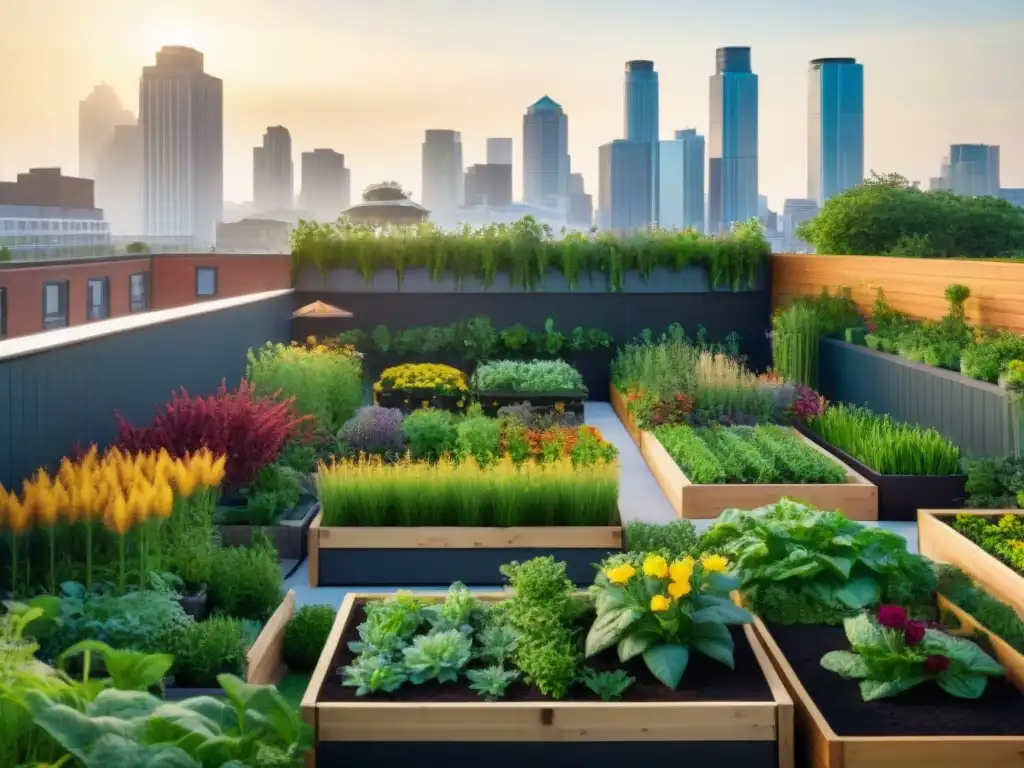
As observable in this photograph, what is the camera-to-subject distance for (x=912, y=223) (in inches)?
1396

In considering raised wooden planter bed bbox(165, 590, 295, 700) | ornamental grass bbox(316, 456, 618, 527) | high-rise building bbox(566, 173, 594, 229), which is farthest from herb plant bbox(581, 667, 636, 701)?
high-rise building bbox(566, 173, 594, 229)

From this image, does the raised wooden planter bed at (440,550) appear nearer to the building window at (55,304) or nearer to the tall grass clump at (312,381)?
the tall grass clump at (312,381)

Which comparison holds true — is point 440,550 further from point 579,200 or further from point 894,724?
point 579,200

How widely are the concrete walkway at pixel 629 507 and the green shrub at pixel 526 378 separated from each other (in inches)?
22.3

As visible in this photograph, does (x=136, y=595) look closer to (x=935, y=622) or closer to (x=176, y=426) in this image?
(x=176, y=426)

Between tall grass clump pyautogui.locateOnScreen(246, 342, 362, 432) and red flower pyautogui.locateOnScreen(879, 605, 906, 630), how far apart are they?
5.83m

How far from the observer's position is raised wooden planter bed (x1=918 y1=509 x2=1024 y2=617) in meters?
5.27

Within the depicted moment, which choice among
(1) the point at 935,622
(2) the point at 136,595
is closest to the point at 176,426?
Result: (2) the point at 136,595

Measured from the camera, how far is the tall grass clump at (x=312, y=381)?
32.8 feet

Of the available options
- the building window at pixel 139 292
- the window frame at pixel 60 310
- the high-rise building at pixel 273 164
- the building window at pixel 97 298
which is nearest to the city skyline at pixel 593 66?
the building window at pixel 97 298

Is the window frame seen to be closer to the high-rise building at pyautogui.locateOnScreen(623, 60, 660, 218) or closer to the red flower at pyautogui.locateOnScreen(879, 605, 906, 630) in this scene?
the red flower at pyautogui.locateOnScreen(879, 605, 906, 630)

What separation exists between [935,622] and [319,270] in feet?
38.3

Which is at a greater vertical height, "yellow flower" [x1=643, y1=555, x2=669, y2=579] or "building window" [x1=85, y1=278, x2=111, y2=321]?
"building window" [x1=85, y1=278, x2=111, y2=321]

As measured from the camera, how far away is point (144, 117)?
376ft
